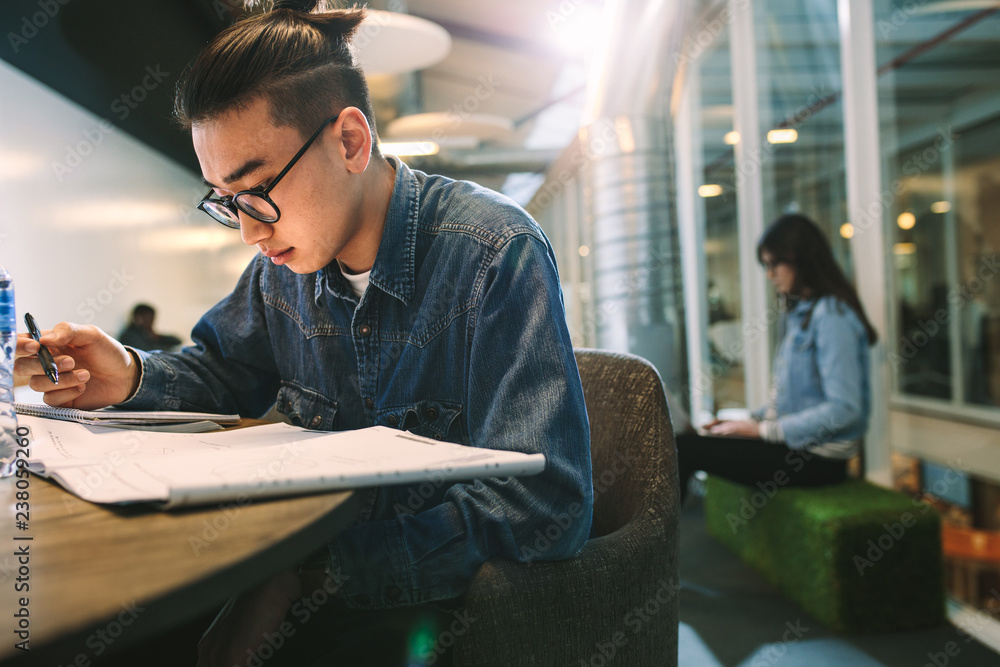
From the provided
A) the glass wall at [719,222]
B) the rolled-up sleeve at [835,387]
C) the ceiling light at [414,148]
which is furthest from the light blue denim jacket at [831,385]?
the ceiling light at [414,148]

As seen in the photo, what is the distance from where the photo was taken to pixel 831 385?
2391 millimetres

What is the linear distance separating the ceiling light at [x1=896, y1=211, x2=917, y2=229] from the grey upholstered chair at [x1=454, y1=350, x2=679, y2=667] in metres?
2.14

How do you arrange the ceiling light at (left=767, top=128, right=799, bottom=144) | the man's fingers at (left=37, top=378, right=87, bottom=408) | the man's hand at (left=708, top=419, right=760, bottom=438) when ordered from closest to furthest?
the man's fingers at (left=37, top=378, right=87, bottom=408) < the man's hand at (left=708, top=419, right=760, bottom=438) < the ceiling light at (left=767, top=128, right=799, bottom=144)

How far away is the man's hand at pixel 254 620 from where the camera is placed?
0.73 m

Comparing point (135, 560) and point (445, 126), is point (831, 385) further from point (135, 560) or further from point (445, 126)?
point (445, 126)

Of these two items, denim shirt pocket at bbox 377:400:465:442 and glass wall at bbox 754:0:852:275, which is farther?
glass wall at bbox 754:0:852:275

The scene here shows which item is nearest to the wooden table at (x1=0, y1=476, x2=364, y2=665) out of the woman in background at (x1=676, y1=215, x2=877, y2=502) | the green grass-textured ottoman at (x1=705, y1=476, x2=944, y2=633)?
the green grass-textured ottoman at (x1=705, y1=476, x2=944, y2=633)

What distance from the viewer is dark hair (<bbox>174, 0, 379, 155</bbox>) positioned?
35.6 inches

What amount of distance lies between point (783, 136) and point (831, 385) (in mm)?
1849

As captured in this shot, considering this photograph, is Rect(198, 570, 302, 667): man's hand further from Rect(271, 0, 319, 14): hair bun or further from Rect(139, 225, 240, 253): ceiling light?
Rect(139, 225, 240, 253): ceiling light

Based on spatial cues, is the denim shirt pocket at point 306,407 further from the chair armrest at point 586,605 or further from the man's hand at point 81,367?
Result: the chair armrest at point 586,605

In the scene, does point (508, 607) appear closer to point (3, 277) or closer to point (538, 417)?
point (538, 417)

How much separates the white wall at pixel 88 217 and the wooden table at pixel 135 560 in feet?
7.95

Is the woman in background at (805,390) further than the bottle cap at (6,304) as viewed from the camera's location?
Yes
